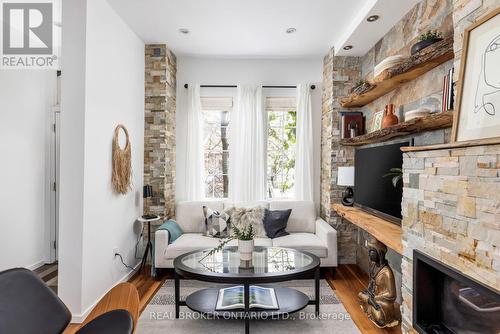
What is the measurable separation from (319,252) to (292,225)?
2.16 feet

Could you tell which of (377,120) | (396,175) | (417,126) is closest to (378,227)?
(396,175)

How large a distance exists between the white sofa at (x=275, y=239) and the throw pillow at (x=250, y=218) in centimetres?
13

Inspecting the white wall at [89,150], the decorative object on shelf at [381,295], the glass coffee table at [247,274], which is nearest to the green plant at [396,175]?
the decorative object on shelf at [381,295]

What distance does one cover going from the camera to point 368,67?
3752 millimetres

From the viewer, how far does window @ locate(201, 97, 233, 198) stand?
449 centimetres

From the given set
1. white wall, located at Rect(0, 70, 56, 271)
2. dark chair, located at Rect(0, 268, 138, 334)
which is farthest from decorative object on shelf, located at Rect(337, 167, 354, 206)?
white wall, located at Rect(0, 70, 56, 271)

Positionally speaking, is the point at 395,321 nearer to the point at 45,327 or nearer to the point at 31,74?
the point at 45,327

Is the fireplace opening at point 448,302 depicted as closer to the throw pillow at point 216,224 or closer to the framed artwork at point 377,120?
the framed artwork at point 377,120

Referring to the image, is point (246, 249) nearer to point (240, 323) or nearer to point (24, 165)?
point (240, 323)

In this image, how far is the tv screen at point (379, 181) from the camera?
2668mm

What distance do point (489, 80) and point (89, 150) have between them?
9.05ft

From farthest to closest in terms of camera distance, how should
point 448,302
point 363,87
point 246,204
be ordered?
point 246,204, point 363,87, point 448,302

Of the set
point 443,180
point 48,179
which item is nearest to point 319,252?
point 443,180

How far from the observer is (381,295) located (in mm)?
2557
